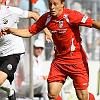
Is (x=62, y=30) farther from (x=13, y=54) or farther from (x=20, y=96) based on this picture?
(x=20, y=96)

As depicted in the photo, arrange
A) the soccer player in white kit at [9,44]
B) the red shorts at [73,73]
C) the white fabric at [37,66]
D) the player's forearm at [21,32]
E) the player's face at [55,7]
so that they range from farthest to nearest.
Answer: the white fabric at [37,66] → the soccer player in white kit at [9,44] → the red shorts at [73,73] → the player's forearm at [21,32] → the player's face at [55,7]

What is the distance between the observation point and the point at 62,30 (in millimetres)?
8070

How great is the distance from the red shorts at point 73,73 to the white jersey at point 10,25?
0.89m

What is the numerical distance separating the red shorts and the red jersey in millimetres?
74

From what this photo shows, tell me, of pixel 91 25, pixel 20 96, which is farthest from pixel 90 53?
pixel 91 25

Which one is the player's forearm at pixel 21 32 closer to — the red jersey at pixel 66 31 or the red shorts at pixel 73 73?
the red jersey at pixel 66 31

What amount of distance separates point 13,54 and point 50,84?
96 centimetres

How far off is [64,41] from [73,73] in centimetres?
51

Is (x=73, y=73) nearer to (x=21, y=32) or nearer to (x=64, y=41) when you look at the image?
(x=64, y=41)

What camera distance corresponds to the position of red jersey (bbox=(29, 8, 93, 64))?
26.1ft

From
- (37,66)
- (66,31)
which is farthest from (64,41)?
(37,66)

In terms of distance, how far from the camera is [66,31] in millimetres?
8086

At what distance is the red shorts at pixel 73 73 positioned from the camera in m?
8.29

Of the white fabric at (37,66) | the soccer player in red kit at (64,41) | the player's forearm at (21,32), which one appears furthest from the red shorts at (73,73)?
the white fabric at (37,66)
